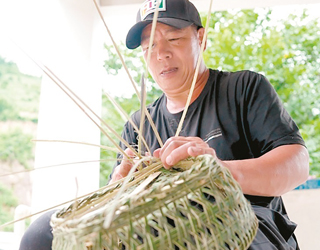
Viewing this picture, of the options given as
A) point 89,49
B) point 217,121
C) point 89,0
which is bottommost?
point 217,121

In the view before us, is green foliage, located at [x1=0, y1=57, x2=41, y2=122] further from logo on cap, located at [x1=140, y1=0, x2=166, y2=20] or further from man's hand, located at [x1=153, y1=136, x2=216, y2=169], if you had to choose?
man's hand, located at [x1=153, y1=136, x2=216, y2=169]

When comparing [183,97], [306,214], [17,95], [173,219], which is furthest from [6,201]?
[173,219]

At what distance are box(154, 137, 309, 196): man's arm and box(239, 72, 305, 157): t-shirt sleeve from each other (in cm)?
4

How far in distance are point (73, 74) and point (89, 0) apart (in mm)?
436

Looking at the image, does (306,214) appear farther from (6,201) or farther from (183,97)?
(6,201)

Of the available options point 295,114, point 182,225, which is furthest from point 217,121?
point 295,114

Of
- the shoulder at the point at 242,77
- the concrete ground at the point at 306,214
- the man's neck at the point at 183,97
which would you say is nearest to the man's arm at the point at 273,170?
the shoulder at the point at 242,77

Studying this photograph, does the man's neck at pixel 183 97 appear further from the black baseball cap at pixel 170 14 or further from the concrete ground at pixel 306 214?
the concrete ground at pixel 306 214

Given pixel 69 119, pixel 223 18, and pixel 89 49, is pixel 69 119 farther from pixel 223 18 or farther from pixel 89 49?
pixel 223 18

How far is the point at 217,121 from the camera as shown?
3.93 feet

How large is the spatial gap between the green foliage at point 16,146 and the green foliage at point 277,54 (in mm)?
1245

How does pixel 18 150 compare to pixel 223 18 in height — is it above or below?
below

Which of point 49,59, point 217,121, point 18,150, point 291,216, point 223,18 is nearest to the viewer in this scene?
point 217,121

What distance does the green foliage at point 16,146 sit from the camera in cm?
511
